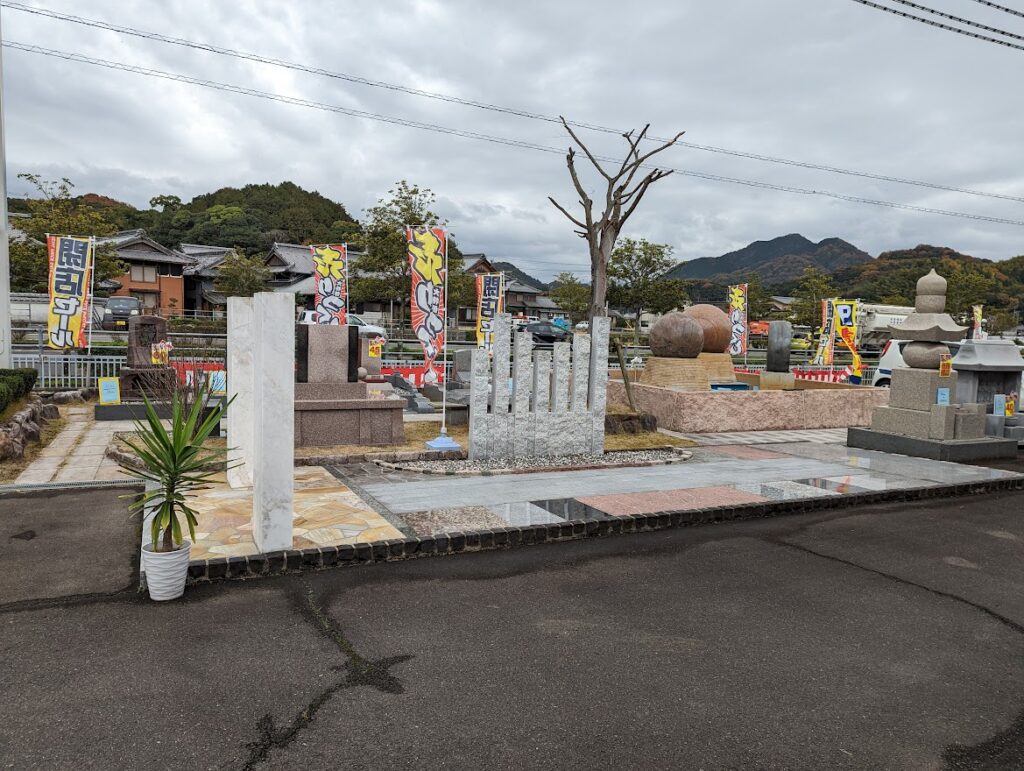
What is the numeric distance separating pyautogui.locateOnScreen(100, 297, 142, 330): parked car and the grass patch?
74.3 feet

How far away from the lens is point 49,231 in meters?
27.3

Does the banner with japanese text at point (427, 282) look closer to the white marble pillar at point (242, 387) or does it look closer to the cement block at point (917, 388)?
the white marble pillar at point (242, 387)

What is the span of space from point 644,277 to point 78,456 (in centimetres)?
3503

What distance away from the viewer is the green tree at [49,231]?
2709 centimetres

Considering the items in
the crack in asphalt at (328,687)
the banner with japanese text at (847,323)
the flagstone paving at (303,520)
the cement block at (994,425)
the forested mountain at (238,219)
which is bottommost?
the crack in asphalt at (328,687)

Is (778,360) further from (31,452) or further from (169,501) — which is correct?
(169,501)

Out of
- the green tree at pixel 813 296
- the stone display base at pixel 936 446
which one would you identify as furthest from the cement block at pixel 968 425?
the green tree at pixel 813 296

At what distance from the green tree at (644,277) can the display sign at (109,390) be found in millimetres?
31071

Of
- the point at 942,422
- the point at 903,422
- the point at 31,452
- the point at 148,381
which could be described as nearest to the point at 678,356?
the point at 903,422

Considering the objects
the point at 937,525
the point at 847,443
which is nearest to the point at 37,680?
the point at 937,525

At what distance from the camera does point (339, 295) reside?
69.2 feet

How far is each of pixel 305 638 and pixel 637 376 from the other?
541 inches

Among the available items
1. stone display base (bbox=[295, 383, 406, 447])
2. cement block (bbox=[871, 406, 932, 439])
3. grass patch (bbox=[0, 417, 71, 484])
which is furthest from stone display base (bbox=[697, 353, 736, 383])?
grass patch (bbox=[0, 417, 71, 484])

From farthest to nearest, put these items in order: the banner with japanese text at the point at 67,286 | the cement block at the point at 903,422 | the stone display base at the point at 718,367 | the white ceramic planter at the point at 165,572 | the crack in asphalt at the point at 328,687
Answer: the stone display base at the point at 718,367, the banner with japanese text at the point at 67,286, the cement block at the point at 903,422, the white ceramic planter at the point at 165,572, the crack in asphalt at the point at 328,687
